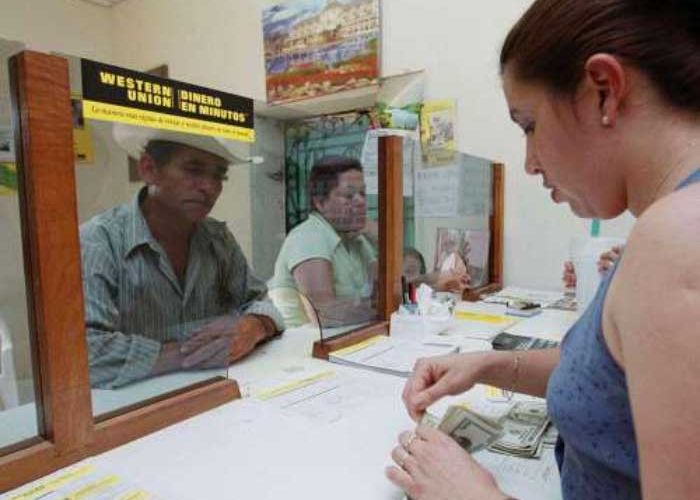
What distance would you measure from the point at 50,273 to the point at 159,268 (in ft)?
0.90

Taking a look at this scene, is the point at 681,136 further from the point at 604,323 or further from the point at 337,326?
the point at 337,326

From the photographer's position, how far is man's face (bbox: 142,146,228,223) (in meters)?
0.94

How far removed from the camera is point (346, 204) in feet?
5.88

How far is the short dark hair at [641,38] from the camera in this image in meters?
0.42

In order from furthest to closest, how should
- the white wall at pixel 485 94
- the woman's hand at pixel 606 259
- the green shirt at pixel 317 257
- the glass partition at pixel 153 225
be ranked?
the white wall at pixel 485 94 < the green shirt at pixel 317 257 < the woman's hand at pixel 606 259 < the glass partition at pixel 153 225

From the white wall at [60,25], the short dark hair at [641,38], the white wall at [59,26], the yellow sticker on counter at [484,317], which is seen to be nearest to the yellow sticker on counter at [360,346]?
the yellow sticker on counter at [484,317]

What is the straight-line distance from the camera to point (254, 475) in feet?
2.21

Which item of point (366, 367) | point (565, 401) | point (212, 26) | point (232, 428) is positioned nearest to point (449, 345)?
point (366, 367)

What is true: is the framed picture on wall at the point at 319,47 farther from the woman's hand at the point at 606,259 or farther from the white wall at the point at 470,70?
the woman's hand at the point at 606,259

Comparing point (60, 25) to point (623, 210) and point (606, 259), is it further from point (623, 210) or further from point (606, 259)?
point (623, 210)

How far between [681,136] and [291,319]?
1.39 metres

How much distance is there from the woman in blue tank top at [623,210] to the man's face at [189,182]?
627 millimetres

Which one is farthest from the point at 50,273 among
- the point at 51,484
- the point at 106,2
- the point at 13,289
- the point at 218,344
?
the point at 106,2

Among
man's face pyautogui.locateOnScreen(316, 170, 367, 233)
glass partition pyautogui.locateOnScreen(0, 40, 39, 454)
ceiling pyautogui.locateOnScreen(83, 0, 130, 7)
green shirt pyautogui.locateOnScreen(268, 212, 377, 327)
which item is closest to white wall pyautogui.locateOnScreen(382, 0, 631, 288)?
man's face pyautogui.locateOnScreen(316, 170, 367, 233)
